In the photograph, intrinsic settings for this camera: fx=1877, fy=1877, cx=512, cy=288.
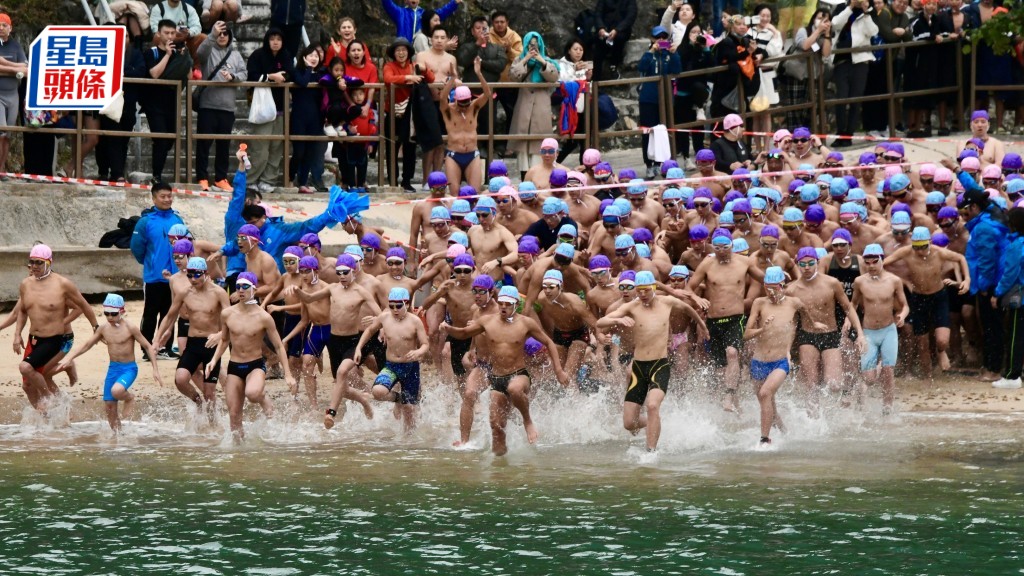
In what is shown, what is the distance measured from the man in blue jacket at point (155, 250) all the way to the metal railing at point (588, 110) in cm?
207

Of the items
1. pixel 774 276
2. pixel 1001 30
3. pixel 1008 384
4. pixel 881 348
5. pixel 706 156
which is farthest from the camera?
pixel 1001 30

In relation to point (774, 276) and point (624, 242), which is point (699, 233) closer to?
point (624, 242)

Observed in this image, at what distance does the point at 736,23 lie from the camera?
2281cm

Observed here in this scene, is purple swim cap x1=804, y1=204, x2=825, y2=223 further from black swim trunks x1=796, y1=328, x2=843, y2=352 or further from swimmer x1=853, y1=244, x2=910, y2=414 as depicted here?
black swim trunks x1=796, y1=328, x2=843, y2=352

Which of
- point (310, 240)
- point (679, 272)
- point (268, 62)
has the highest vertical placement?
point (268, 62)

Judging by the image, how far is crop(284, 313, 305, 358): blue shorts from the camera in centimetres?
1838

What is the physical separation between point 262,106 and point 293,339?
4518mm

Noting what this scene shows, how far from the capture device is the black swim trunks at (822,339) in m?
17.2

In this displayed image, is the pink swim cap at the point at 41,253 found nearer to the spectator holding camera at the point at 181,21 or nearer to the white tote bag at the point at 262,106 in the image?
the spectator holding camera at the point at 181,21

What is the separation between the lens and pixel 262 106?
21.9 meters

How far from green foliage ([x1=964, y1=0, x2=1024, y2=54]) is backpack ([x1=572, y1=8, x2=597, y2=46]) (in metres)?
4.61

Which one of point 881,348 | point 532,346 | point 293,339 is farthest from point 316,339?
point 881,348

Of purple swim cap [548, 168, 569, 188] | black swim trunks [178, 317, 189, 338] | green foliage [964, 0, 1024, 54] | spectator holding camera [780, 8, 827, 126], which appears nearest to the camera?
black swim trunks [178, 317, 189, 338]

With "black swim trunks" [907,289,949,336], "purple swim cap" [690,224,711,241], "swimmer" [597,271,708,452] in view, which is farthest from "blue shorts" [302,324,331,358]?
"black swim trunks" [907,289,949,336]
